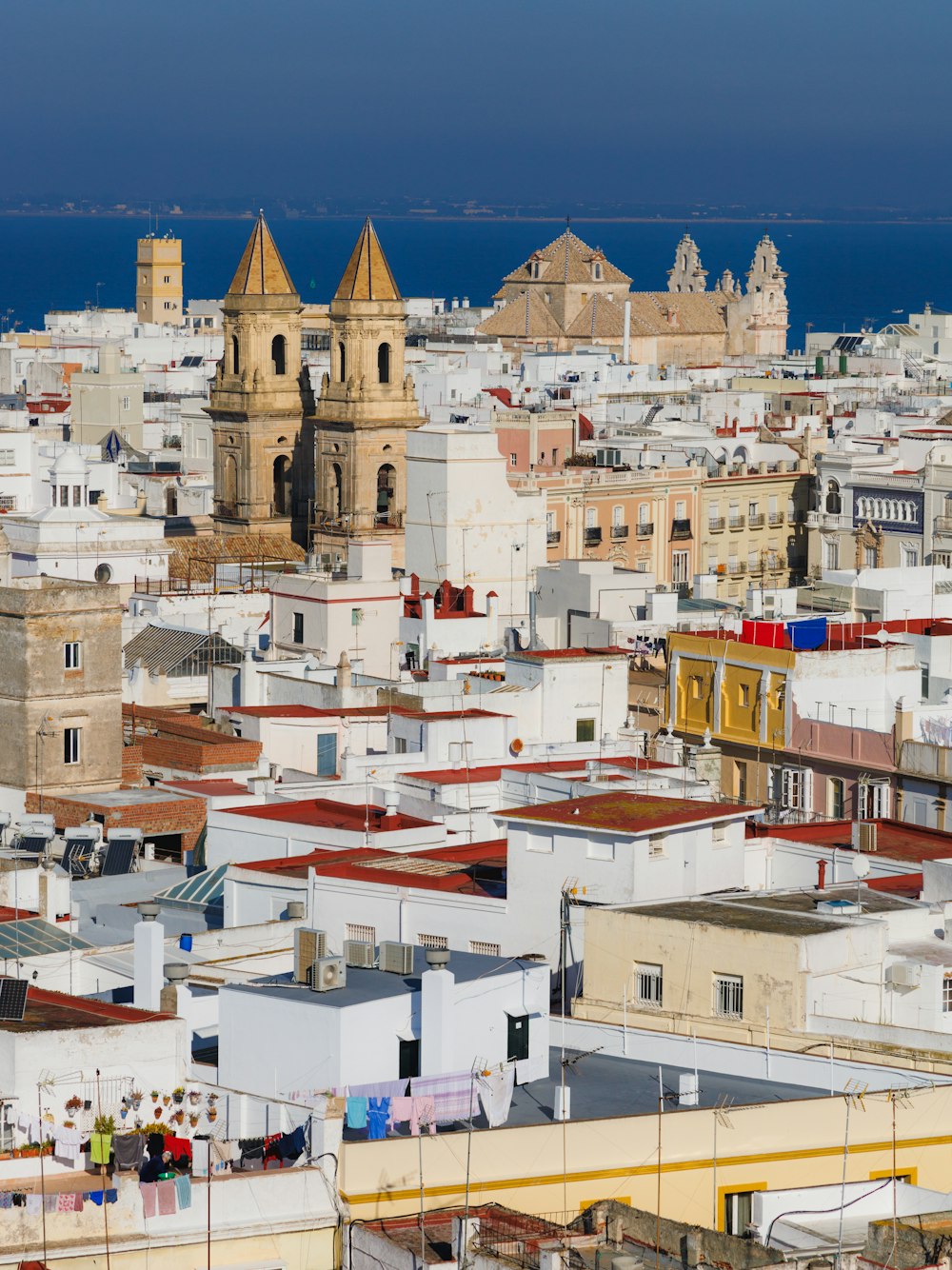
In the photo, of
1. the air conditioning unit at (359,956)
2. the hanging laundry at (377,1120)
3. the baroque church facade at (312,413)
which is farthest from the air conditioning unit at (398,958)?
the baroque church facade at (312,413)

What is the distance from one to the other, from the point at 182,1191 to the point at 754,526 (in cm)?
4431

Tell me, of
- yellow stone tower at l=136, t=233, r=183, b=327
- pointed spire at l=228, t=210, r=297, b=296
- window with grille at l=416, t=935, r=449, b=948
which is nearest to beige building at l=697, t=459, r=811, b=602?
pointed spire at l=228, t=210, r=297, b=296

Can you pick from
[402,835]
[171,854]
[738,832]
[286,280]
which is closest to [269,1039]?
[738,832]

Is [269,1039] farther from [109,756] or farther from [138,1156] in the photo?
[109,756]

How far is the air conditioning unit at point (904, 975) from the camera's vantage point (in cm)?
2353

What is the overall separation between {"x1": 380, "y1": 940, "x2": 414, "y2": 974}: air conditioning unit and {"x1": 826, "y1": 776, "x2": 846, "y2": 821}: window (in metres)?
13.8

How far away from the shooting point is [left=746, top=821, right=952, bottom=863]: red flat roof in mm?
29688

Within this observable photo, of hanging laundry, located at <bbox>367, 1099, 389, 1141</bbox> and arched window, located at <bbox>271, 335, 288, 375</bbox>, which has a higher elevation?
arched window, located at <bbox>271, 335, 288, 375</bbox>

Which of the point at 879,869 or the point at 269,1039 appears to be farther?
the point at 879,869

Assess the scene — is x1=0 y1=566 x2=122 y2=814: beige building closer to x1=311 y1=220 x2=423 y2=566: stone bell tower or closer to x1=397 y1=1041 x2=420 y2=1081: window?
x1=397 y1=1041 x2=420 y2=1081: window

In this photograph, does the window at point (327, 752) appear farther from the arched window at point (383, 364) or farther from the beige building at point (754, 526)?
the beige building at point (754, 526)

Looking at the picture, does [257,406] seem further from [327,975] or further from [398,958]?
[327,975]

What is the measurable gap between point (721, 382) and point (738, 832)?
63.5 m

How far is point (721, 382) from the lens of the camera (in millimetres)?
89938
